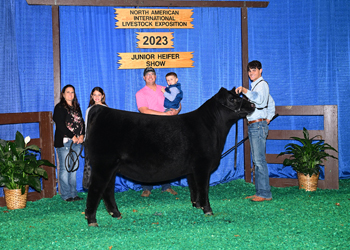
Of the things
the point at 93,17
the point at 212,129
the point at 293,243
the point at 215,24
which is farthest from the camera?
the point at 215,24

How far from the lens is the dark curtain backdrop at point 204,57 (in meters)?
5.06

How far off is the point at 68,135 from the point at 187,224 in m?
2.41

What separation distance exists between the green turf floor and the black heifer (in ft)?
1.00

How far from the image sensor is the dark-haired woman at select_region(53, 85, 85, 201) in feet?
15.6

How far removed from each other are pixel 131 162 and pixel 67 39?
2.88 m

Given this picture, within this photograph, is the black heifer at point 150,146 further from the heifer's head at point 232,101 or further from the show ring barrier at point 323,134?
the show ring barrier at point 323,134

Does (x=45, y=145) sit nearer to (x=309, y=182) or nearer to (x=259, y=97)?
(x=259, y=97)

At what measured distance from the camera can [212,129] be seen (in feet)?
12.4

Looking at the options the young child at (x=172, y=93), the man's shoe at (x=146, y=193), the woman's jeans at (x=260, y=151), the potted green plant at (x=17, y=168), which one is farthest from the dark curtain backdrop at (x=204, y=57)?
the woman's jeans at (x=260, y=151)

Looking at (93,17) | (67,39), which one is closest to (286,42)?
(93,17)

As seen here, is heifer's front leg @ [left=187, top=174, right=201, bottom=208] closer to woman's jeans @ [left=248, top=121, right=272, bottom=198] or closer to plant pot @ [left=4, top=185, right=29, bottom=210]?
woman's jeans @ [left=248, top=121, right=272, bottom=198]

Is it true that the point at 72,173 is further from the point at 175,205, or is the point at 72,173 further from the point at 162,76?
the point at 162,76

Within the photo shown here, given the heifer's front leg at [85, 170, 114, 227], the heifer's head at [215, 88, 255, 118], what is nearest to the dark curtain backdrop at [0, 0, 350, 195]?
the heifer's head at [215, 88, 255, 118]

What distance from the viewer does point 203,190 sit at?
366cm
